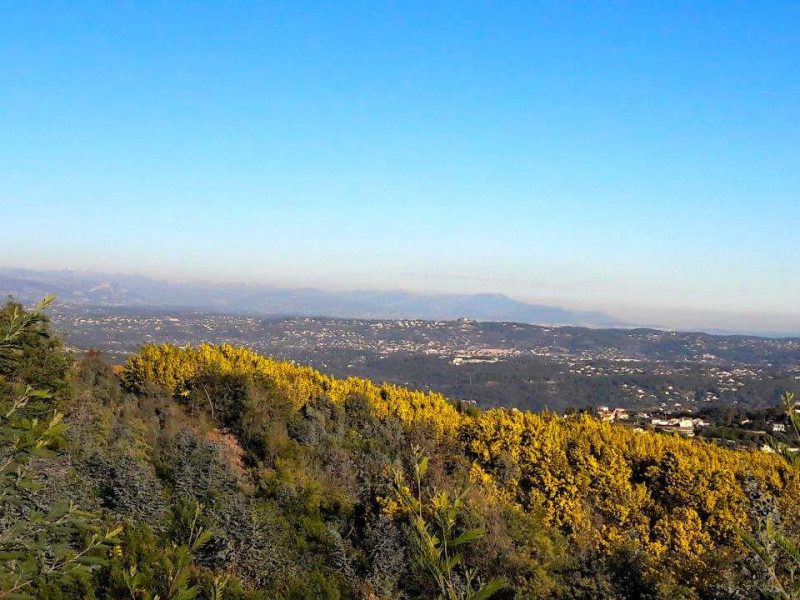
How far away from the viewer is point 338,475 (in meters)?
19.4

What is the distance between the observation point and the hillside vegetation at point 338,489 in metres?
9.59

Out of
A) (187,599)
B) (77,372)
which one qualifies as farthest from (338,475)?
(187,599)

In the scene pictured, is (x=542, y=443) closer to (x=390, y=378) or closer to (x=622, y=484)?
(x=622, y=484)

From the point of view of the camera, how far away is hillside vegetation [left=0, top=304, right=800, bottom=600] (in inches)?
377

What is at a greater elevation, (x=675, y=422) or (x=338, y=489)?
(x=338, y=489)

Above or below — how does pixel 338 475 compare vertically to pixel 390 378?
above

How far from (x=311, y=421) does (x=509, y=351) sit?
110738mm

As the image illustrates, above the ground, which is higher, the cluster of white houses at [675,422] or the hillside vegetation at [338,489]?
the hillside vegetation at [338,489]

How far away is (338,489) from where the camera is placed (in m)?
18.1

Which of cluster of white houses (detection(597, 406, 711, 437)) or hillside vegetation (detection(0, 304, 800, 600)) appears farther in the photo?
cluster of white houses (detection(597, 406, 711, 437))

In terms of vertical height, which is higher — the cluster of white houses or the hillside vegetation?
the hillside vegetation

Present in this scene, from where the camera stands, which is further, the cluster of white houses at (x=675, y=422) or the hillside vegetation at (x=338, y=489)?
the cluster of white houses at (x=675, y=422)

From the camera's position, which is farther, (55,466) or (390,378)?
(390,378)

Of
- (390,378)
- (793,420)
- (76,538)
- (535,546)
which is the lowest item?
(390,378)
